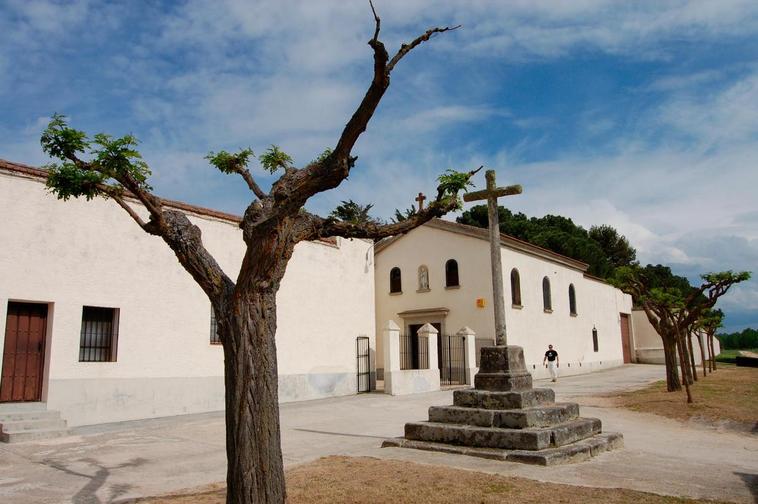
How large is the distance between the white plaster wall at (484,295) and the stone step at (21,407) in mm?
15492

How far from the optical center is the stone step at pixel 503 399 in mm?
8547

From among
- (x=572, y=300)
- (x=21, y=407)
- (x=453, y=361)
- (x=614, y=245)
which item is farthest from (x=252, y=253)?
(x=614, y=245)

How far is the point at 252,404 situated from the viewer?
4871 mm

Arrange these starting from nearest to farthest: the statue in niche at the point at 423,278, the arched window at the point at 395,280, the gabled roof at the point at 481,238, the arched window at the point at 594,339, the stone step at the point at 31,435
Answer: the stone step at the point at 31,435 → the gabled roof at the point at 481,238 → the statue in niche at the point at 423,278 → the arched window at the point at 395,280 → the arched window at the point at 594,339

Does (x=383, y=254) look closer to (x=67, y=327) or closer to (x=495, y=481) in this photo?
(x=67, y=327)

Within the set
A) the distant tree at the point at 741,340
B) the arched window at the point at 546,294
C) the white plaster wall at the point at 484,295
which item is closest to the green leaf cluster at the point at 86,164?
the white plaster wall at the point at 484,295

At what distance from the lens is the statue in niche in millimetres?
24906

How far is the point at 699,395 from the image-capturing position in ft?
50.3

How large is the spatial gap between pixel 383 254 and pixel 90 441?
17.5m

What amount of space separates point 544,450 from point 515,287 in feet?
55.9

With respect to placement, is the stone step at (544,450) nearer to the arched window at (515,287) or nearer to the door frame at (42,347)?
the door frame at (42,347)

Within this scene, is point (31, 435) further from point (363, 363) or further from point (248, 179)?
point (363, 363)

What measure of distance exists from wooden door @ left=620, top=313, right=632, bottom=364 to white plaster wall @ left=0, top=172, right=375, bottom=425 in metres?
24.8

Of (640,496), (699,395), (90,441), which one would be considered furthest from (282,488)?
(699,395)
